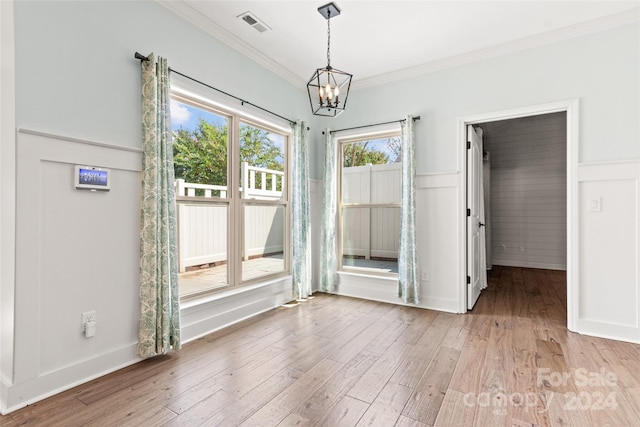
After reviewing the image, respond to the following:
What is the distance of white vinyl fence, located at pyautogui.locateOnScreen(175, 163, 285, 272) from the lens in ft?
9.74

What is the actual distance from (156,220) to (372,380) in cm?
195

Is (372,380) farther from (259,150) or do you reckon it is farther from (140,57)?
(140,57)

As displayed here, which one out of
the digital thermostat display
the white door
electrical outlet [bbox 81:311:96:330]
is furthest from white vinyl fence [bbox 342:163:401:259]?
electrical outlet [bbox 81:311:96:330]

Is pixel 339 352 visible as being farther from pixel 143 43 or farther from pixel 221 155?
pixel 143 43

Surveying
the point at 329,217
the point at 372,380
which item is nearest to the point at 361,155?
the point at 329,217

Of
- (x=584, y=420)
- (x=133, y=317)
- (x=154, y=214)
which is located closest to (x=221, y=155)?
(x=154, y=214)

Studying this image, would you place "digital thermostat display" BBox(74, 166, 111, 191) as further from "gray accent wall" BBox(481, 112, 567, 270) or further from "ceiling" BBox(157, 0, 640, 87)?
"gray accent wall" BBox(481, 112, 567, 270)

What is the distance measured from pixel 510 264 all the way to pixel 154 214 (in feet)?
22.1

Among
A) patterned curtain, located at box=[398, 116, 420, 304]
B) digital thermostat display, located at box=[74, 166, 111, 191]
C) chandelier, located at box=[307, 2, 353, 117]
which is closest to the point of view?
digital thermostat display, located at box=[74, 166, 111, 191]

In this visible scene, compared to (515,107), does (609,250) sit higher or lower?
lower

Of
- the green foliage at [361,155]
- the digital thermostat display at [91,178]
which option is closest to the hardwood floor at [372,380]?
the digital thermostat display at [91,178]

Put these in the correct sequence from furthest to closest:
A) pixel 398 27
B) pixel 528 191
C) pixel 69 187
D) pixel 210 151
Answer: pixel 528 191 < pixel 210 151 < pixel 398 27 < pixel 69 187

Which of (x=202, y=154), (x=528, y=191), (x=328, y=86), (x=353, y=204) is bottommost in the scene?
(x=353, y=204)

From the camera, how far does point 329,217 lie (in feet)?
14.4
